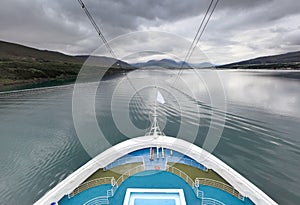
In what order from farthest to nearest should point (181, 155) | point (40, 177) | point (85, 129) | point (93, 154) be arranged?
1. point (85, 129)
2. point (93, 154)
3. point (40, 177)
4. point (181, 155)

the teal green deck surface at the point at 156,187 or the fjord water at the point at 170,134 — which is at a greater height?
the fjord water at the point at 170,134

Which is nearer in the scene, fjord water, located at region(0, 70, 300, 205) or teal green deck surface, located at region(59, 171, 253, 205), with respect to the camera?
teal green deck surface, located at region(59, 171, 253, 205)

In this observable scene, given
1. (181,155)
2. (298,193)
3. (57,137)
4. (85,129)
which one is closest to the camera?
(298,193)

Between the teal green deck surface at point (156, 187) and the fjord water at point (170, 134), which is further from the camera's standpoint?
the fjord water at point (170, 134)

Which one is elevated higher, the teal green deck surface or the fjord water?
the fjord water

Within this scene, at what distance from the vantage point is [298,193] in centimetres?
1004

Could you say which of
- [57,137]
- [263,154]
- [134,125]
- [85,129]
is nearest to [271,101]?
[263,154]

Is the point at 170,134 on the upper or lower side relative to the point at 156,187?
upper

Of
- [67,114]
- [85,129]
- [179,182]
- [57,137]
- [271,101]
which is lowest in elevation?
[179,182]

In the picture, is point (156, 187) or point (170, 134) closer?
point (156, 187)

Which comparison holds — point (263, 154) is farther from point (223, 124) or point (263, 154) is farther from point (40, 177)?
point (40, 177)

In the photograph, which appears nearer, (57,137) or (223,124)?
(57,137)

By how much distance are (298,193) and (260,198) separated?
565 cm

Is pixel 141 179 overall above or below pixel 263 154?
below
